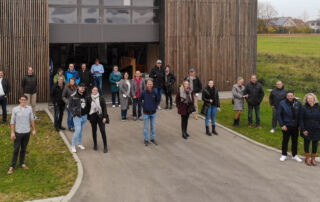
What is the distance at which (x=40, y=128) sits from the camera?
12477mm

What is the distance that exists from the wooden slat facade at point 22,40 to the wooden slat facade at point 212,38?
4.95 meters

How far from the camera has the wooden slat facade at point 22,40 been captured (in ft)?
50.4

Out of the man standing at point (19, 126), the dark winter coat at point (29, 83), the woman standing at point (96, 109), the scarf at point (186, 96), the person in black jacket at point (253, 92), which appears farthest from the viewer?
the dark winter coat at point (29, 83)

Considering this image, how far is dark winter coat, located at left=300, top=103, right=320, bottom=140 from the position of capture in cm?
940

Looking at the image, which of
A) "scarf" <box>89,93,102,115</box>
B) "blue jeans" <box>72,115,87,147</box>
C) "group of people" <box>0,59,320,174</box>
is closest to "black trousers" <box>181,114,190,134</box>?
"group of people" <box>0,59,320,174</box>

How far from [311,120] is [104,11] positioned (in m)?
10.4

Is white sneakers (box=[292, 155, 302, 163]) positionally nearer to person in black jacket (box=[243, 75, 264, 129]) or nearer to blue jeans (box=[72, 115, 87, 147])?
person in black jacket (box=[243, 75, 264, 129])

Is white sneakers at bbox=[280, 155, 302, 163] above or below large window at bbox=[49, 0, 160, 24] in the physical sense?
below

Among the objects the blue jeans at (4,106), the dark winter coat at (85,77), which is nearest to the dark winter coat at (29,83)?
the blue jeans at (4,106)

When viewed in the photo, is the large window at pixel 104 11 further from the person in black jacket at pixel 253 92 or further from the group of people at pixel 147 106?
the person in black jacket at pixel 253 92

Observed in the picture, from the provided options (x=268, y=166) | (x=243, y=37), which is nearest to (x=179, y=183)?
(x=268, y=166)

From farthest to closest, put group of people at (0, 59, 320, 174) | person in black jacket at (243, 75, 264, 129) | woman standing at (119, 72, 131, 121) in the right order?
1. woman standing at (119, 72, 131, 121)
2. person in black jacket at (243, 75, 264, 129)
3. group of people at (0, 59, 320, 174)

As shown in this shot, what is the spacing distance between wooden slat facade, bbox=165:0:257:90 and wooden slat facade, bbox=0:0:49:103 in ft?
16.2

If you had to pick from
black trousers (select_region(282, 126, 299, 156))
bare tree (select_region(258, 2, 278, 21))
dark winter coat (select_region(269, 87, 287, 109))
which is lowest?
black trousers (select_region(282, 126, 299, 156))
